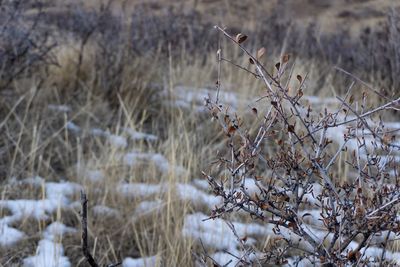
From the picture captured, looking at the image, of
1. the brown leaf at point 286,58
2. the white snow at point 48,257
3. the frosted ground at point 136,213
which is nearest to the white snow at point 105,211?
the frosted ground at point 136,213

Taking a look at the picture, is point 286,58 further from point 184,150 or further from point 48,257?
point 184,150

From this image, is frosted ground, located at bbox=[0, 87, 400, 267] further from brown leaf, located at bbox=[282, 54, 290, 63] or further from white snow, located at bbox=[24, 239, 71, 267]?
brown leaf, located at bbox=[282, 54, 290, 63]

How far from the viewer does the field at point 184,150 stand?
1508 mm

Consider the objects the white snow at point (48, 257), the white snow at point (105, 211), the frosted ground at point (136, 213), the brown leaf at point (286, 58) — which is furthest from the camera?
the white snow at point (105, 211)

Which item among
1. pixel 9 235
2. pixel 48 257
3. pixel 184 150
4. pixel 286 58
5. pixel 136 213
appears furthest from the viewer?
pixel 184 150

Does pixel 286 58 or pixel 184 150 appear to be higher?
pixel 286 58

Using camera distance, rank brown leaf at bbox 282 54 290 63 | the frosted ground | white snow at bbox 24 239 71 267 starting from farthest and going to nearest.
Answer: the frosted ground → white snow at bbox 24 239 71 267 → brown leaf at bbox 282 54 290 63

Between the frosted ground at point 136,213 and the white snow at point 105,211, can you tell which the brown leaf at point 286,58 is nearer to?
the frosted ground at point 136,213

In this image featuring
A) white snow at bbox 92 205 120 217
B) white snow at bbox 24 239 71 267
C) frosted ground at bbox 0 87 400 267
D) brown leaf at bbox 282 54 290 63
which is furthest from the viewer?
white snow at bbox 92 205 120 217

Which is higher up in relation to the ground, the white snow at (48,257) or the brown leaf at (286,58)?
the brown leaf at (286,58)

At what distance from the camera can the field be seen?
151cm

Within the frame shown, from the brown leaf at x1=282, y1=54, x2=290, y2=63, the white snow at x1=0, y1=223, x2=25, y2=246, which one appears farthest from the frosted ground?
the brown leaf at x1=282, y1=54, x2=290, y2=63

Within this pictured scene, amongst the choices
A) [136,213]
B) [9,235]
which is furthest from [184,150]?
[9,235]

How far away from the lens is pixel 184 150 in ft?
12.0
